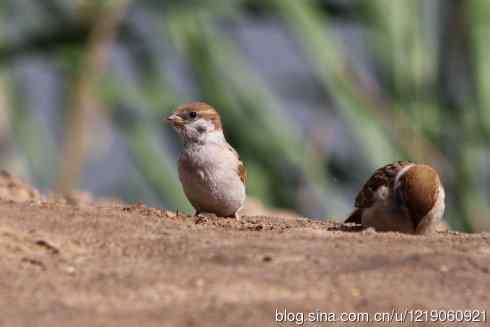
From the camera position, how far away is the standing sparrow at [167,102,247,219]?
25.4ft

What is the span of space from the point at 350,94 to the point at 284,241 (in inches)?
209

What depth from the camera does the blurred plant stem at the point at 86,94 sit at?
10.9m

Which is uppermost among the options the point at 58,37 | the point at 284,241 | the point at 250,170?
the point at 58,37

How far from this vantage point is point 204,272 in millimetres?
5582

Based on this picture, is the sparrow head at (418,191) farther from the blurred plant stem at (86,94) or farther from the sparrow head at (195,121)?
the blurred plant stem at (86,94)

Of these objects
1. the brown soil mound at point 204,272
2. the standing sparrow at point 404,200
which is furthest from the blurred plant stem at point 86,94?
the brown soil mound at point 204,272

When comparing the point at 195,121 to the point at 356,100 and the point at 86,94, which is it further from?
the point at 356,100

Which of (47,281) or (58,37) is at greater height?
(58,37)

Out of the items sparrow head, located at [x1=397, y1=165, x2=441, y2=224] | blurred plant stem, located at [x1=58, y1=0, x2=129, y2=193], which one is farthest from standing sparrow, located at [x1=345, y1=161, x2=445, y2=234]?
blurred plant stem, located at [x1=58, y1=0, x2=129, y2=193]

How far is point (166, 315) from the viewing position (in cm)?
503

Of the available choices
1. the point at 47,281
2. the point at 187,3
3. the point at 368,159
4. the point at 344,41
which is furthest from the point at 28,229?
the point at 344,41

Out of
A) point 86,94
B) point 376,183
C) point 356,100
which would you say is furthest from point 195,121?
point 356,100

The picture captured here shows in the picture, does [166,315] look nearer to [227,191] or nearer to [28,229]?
[28,229]

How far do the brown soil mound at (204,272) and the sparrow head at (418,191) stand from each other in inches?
16.4
